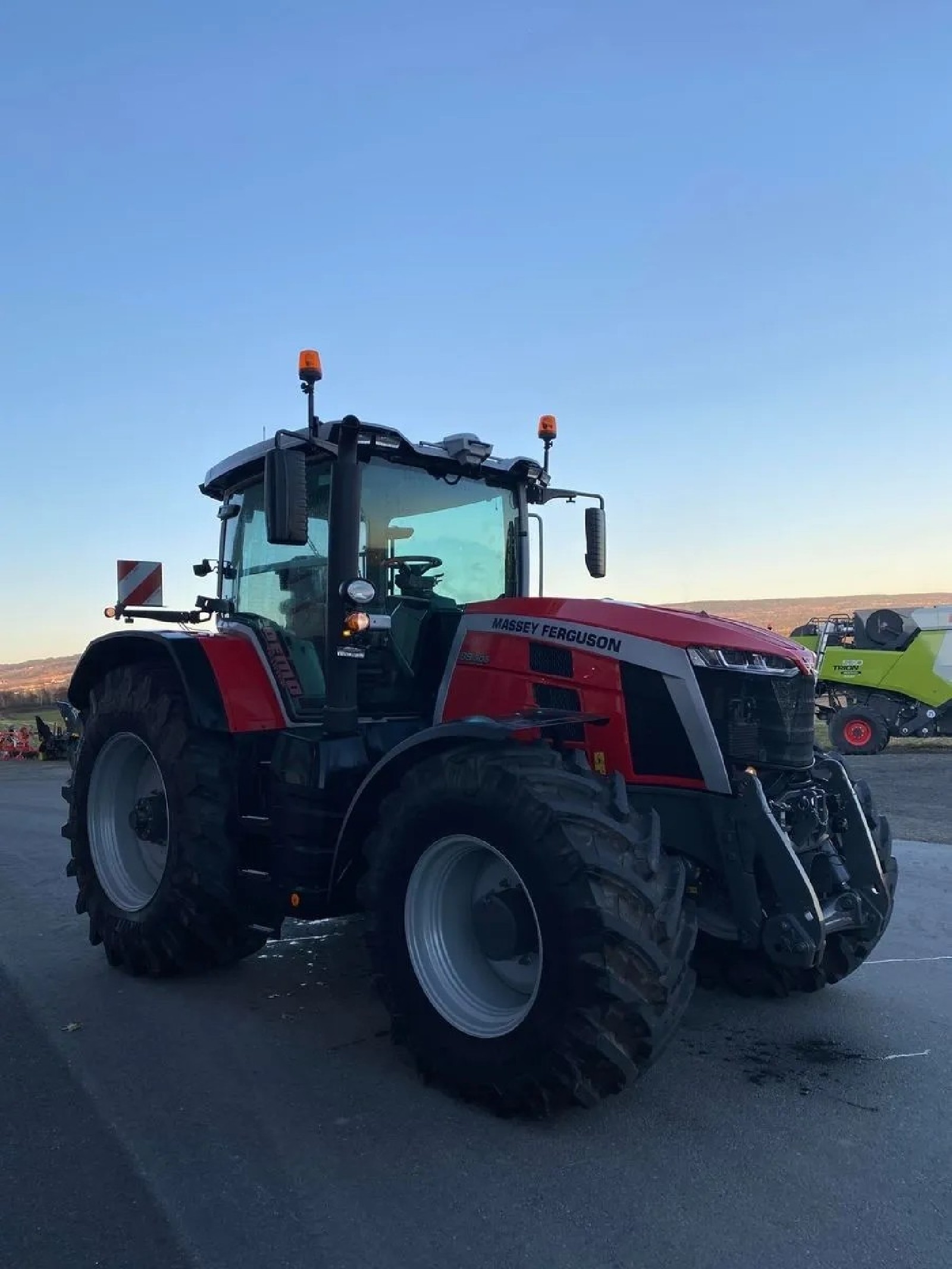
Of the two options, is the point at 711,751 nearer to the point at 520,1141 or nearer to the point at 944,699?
the point at 520,1141

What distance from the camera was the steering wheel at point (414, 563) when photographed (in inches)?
180

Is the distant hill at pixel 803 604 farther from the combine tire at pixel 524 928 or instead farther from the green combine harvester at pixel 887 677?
the combine tire at pixel 524 928

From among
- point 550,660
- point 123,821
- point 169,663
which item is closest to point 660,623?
point 550,660

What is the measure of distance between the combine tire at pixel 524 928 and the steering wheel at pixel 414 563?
1345 millimetres

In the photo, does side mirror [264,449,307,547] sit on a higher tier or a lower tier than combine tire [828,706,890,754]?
higher

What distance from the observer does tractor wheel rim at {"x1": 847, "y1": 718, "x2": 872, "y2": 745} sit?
16141 mm

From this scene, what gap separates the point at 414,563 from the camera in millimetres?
4648

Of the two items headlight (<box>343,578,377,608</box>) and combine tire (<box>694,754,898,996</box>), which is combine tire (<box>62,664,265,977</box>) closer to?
headlight (<box>343,578,377,608</box>)

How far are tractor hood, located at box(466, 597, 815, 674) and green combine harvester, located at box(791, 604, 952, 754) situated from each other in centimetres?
1263

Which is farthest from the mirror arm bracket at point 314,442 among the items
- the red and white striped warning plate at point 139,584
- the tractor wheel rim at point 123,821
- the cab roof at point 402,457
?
the red and white striped warning plate at point 139,584

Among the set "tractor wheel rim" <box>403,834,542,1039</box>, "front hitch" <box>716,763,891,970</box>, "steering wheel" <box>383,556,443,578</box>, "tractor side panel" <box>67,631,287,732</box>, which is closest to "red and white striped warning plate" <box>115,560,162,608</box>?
"tractor side panel" <box>67,631,287,732</box>

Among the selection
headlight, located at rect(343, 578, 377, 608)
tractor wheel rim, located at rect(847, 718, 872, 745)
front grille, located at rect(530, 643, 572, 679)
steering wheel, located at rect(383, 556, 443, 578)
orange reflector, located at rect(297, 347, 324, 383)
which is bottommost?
tractor wheel rim, located at rect(847, 718, 872, 745)

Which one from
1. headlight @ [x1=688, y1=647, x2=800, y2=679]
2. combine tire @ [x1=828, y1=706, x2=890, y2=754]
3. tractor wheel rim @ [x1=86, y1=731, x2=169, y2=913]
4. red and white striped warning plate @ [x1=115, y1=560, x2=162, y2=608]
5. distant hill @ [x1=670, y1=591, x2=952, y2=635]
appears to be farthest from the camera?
distant hill @ [x1=670, y1=591, x2=952, y2=635]

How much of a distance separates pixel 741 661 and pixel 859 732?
542 inches
